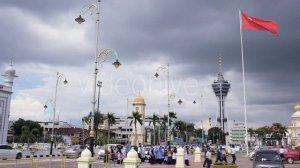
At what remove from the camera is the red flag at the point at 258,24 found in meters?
32.4

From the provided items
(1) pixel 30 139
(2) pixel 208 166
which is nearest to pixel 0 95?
(2) pixel 208 166

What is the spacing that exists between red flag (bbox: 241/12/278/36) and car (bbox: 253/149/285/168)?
14806 millimetres

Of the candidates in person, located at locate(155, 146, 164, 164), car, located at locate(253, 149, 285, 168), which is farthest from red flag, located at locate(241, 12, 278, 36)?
car, located at locate(253, 149, 285, 168)

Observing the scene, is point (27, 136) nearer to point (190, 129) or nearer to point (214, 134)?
point (190, 129)

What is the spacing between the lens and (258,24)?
3356cm

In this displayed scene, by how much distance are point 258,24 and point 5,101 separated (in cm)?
3547

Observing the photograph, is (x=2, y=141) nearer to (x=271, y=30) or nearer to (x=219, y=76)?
(x=271, y=30)

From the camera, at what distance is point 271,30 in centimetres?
3238

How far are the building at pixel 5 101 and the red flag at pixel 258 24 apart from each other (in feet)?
111

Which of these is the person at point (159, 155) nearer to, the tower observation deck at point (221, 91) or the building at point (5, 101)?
the building at point (5, 101)

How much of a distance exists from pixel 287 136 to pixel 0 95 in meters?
111

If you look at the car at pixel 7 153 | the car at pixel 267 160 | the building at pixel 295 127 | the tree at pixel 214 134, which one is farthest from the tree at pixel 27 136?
the car at pixel 267 160

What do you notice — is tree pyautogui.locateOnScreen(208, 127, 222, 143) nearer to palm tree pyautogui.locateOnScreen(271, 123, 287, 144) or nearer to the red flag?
palm tree pyautogui.locateOnScreen(271, 123, 287, 144)

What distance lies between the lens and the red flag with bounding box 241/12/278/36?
32.4 meters
